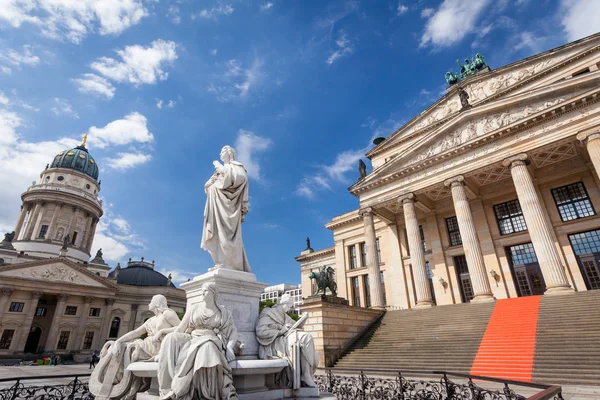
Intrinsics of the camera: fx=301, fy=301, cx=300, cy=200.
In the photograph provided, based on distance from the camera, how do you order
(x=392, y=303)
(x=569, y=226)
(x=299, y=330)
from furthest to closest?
1. (x=392, y=303)
2. (x=569, y=226)
3. (x=299, y=330)

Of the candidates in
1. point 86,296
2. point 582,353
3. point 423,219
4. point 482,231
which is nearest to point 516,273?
point 482,231

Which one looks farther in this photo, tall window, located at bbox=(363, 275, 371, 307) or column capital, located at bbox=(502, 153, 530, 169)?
tall window, located at bbox=(363, 275, 371, 307)

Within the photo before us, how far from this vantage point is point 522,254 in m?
23.8

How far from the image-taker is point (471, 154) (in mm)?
23203

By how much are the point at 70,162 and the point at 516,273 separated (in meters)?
74.3

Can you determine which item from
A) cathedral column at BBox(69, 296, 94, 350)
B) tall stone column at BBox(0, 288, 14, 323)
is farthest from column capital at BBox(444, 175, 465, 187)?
tall stone column at BBox(0, 288, 14, 323)

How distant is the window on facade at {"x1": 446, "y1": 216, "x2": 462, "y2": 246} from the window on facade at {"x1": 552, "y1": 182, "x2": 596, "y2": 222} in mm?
7308

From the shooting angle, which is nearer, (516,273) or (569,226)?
(569,226)

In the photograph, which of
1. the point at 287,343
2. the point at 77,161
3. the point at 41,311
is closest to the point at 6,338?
the point at 41,311

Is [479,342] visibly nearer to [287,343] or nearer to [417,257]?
[417,257]

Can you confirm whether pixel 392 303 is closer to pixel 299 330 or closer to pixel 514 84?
pixel 514 84

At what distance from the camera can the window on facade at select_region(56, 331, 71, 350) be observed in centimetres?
4262

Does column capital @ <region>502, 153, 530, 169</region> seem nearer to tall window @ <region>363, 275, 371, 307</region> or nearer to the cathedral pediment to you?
tall window @ <region>363, 275, 371, 307</region>

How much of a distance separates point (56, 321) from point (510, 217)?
56629mm
